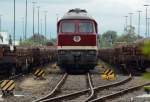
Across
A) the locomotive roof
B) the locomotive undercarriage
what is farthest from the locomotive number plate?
the locomotive roof

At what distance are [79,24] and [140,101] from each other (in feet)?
49.9

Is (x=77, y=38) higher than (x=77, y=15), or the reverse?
(x=77, y=15)

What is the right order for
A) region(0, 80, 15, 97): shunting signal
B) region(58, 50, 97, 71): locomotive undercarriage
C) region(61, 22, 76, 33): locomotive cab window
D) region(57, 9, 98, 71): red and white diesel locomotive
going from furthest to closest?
region(61, 22, 76, 33): locomotive cab window, region(57, 9, 98, 71): red and white diesel locomotive, region(58, 50, 97, 71): locomotive undercarriage, region(0, 80, 15, 97): shunting signal

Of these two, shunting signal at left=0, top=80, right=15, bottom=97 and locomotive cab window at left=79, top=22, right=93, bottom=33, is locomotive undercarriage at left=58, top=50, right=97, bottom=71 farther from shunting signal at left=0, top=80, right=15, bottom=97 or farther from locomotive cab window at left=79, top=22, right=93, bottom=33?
shunting signal at left=0, top=80, right=15, bottom=97

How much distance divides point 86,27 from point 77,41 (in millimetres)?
1244

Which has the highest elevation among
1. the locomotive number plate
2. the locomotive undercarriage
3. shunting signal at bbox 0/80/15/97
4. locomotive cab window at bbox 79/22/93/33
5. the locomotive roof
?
the locomotive roof

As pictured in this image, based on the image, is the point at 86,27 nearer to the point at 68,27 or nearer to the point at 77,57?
the point at 68,27

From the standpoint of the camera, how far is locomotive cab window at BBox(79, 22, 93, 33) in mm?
27016

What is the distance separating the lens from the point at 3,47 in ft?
75.4

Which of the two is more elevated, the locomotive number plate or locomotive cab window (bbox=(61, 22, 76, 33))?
locomotive cab window (bbox=(61, 22, 76, 33))

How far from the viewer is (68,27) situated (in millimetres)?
27141

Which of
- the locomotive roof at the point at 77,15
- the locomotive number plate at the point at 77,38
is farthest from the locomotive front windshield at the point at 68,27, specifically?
the locomotive number plate at the point at 77,38

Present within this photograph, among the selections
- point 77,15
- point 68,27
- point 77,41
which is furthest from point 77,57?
point 77,15

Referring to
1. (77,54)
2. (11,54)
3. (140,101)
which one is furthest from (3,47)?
(140,101)
